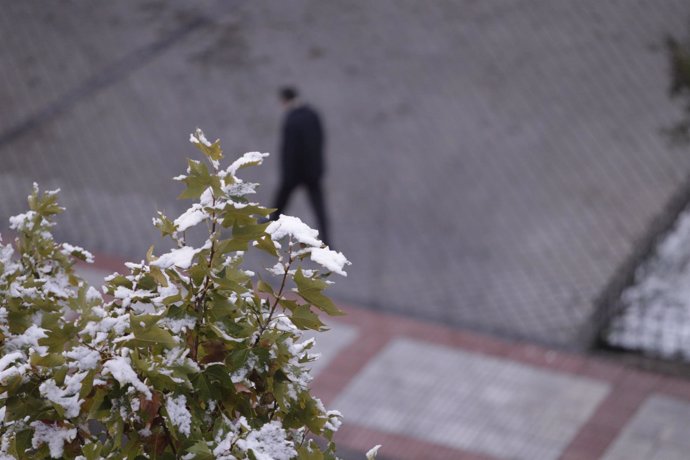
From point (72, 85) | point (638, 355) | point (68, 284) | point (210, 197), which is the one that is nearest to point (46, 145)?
point (72, 85)

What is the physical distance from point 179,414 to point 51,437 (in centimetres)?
43

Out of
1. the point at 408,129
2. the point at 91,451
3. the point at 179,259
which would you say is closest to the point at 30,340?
the point at 91,451

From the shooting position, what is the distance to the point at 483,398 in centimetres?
914

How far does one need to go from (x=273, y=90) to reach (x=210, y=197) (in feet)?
37.3

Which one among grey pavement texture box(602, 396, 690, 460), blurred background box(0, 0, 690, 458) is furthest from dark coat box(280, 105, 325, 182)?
grey pavement texture box(602, 396, 690, 460)

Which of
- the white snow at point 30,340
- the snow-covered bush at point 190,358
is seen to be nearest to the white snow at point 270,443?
the snow-covered bush at point 190,358

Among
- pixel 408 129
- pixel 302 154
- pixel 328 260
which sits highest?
pixel 328 260

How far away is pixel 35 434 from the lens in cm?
312

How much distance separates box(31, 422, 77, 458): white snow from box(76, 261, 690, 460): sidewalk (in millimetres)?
5567

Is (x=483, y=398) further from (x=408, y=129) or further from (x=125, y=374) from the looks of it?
(x=125, y=374)

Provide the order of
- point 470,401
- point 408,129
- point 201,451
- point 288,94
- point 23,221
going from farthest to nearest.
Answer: point 408,129 < point 288,94 < point 470,401 < point 23,221 < point 201,451

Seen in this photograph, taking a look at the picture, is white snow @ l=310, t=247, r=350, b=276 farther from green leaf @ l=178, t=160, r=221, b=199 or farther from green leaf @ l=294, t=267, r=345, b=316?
green leaf @ l=178, t=160, r=221, b=199

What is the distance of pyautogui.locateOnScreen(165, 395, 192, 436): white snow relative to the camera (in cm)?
294

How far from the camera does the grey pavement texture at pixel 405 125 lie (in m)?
11.1
